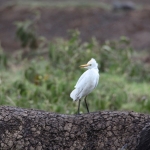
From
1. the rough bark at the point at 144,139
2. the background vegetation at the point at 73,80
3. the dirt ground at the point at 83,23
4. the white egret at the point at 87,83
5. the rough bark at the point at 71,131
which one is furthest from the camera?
the dirt ground at the point at 83,23

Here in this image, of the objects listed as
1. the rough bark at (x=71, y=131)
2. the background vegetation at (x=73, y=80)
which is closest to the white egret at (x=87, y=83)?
the rough bark at (x=71, y=131)

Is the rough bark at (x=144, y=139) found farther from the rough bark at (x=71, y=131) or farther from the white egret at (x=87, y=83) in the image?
the white egret at (x=87, y=83)

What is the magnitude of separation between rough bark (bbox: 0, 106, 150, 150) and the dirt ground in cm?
1403

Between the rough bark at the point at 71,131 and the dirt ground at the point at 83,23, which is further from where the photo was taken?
the dirt ground at the point at 83,23

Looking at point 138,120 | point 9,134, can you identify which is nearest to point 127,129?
point 138,120

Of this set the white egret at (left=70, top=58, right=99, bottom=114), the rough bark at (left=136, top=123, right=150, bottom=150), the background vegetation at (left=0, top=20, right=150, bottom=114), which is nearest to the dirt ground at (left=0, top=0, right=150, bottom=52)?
the background vegetation at (left=0, top=20, right=150, bottom=114)

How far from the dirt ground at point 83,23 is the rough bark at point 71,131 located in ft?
46.0

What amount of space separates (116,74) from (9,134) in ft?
25.5

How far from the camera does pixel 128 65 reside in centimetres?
1430

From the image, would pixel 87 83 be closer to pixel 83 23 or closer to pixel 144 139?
pixel 144 139

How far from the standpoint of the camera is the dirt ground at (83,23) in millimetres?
21344

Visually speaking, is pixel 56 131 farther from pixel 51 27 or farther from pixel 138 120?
pixel 51 27

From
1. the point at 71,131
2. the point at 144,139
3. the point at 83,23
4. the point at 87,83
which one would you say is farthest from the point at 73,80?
the point at 83,23

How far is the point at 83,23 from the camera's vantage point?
886 inches
